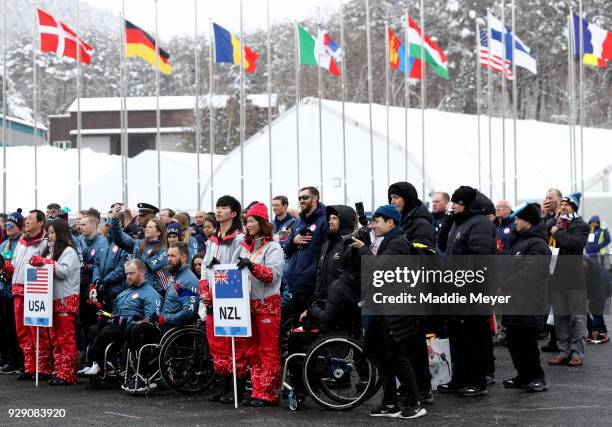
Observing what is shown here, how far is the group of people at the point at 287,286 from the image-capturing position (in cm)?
895

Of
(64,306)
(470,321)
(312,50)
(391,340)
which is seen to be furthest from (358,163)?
(391,340)

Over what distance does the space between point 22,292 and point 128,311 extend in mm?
1565

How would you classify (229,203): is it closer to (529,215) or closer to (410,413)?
(410,413)

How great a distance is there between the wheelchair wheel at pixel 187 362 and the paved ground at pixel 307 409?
7.0 inches

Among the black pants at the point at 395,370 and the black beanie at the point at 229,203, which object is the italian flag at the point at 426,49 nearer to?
the black beanie at the point at 229,203

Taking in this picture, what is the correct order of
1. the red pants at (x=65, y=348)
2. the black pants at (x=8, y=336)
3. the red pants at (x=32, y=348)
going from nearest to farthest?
the red pants at (x=65, y=348) → the red pants at (x=32, y=348) → the black pants at (x=8, y=336)

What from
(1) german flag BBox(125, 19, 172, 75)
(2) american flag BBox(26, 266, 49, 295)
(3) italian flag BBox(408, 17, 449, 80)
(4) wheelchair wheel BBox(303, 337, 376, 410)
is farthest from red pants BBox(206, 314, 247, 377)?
(3) italian flag BBox(408, 17, 449, 80)

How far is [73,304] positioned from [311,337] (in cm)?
315

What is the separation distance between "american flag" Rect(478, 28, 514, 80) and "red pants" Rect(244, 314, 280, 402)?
19.9m

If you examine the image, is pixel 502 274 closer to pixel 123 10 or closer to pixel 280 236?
pixel 280 236

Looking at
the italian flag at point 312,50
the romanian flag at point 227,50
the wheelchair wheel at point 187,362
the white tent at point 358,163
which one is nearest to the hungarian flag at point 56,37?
the romanian flag at point 227,50

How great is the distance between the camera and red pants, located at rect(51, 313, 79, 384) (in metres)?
10.9

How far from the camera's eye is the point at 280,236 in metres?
12.1

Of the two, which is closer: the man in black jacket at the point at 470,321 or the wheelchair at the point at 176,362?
the man in black jacket at the point at 470,321
